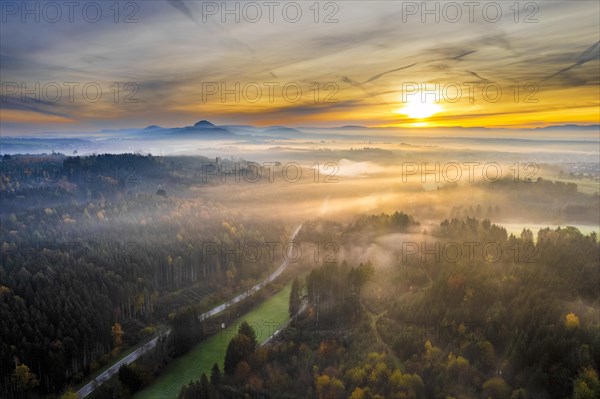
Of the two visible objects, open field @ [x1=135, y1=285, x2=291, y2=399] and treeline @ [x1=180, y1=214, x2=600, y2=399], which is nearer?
treeline @ [x1=180, y1=214, x2=600, y2=399]

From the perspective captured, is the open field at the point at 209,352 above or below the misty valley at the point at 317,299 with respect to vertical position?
below

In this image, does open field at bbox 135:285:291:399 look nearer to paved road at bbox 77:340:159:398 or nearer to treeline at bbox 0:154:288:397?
paved road at bbox 77:340:159:398

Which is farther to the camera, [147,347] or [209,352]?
[147,347]

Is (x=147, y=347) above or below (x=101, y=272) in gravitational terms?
below

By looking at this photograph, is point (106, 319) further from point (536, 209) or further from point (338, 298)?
point (536, 209)

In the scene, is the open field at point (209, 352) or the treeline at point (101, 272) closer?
the open field at point (209, 352)

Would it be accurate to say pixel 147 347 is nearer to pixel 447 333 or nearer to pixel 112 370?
pixel 112 370

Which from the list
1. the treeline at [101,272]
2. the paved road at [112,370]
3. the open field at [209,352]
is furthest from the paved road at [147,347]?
the open field at [209,352]

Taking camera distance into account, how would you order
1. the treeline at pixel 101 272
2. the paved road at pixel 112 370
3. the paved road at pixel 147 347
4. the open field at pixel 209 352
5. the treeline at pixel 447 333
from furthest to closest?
the treeline at pixel 101 272, the paved road at pixel 147 347, the open field at pixel 209 352, the paved road at pixel 112 370, the treeline at pixel 447 333

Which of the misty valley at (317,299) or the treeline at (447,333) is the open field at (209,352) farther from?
the treeline at (447,333)

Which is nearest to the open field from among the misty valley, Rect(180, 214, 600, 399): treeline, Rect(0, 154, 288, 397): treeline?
the misty valley

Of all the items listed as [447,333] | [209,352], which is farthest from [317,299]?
[447,333]

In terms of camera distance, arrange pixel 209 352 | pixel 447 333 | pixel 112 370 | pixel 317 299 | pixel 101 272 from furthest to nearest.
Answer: pixel 101 272 < pixel 317 299 < pixel 209 352 < pixel 112 370 < pixel 447 333
